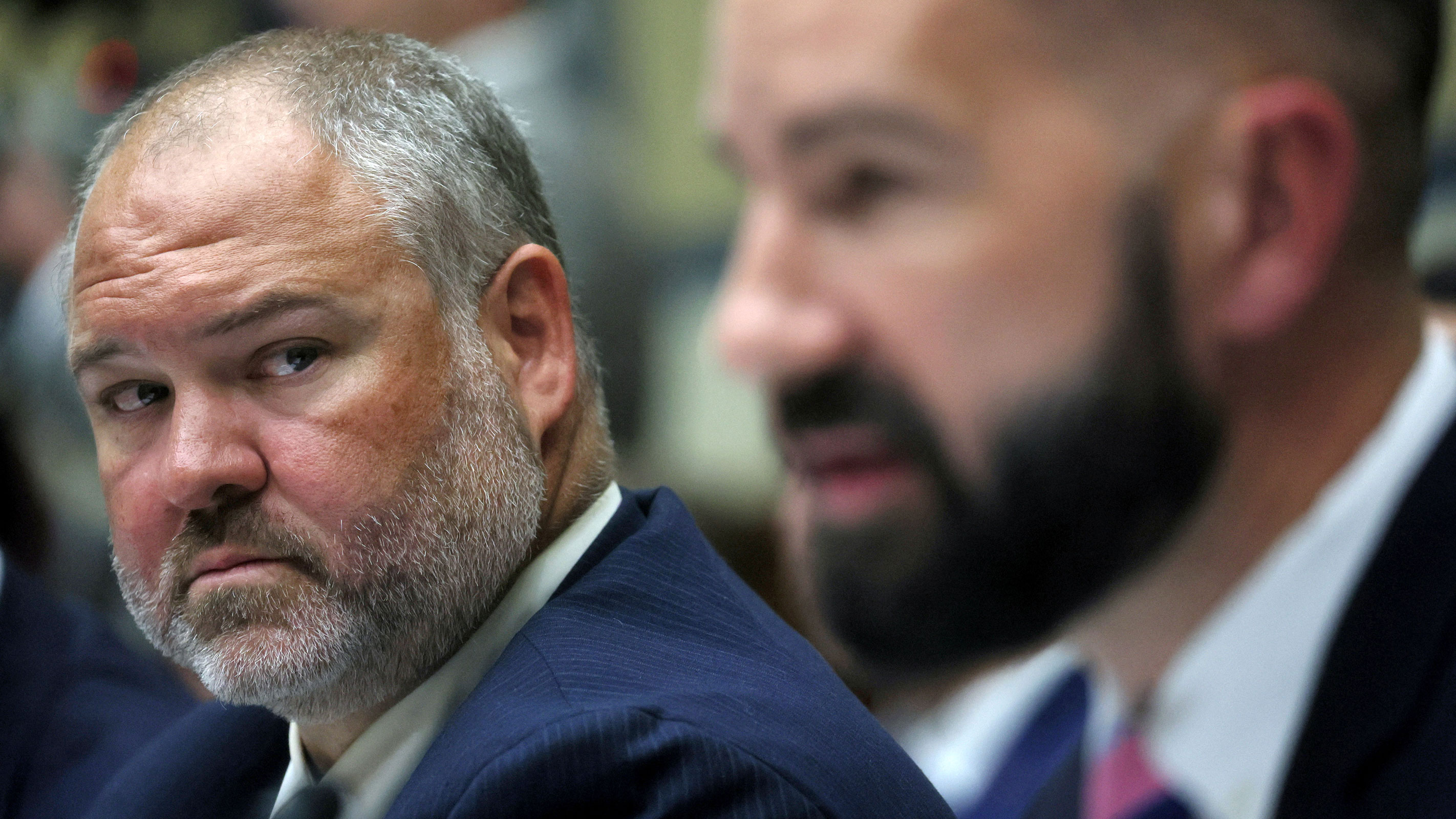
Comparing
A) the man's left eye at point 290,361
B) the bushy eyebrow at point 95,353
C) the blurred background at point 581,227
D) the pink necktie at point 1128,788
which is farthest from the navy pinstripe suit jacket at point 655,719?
the blurred background at point 581,227

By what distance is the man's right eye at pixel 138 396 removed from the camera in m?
1.10

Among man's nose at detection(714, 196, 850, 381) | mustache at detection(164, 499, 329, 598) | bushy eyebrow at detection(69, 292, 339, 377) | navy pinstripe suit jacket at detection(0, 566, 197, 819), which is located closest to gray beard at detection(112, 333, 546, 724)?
mustache at detection(164, 499, 329, 598)

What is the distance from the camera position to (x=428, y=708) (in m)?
1.11

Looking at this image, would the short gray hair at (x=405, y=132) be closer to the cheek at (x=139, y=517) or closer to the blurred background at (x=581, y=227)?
the cheek at (x=139, y=517)

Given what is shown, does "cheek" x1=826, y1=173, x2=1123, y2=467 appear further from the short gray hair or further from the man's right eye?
the man's right eye

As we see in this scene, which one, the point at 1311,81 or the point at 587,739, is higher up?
the point at 1311,81

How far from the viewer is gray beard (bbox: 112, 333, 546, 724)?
41.8 inches

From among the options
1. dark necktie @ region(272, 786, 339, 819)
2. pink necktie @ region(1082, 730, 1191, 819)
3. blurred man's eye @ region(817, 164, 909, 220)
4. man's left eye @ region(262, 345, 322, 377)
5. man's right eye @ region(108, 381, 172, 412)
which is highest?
blurred man's eye @ region(817, 164, 909, 220)

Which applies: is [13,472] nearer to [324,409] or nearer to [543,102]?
[543,102]

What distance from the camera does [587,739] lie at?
0.88 metres

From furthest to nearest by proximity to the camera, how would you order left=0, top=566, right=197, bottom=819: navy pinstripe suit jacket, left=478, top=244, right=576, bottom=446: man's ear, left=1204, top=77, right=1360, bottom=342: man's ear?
left=0, top=566, right=197, bottom=819: navy pinstripe suit jacket, left=478, top=244, right=576, bottom=446: man's ear, left=1204, top=77, right=1360, bottom=342: man's ear

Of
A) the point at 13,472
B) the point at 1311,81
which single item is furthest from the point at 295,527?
the point at 13,472

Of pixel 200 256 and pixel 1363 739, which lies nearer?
pixel 1363 739

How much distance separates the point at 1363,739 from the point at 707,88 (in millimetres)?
615
